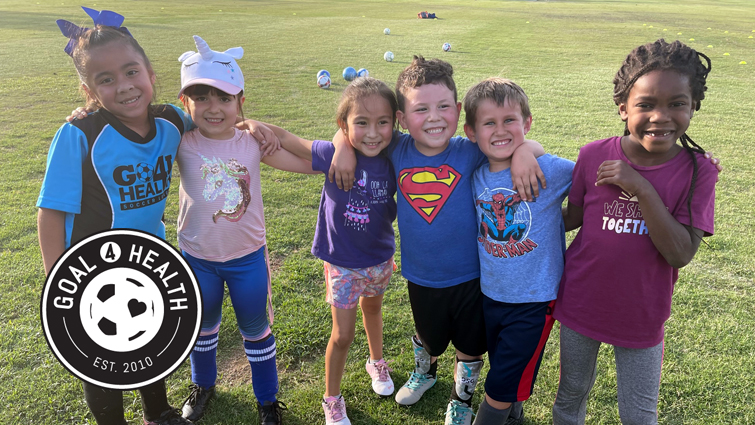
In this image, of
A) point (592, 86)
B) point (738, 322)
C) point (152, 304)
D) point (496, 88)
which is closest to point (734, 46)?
point (592, 86)

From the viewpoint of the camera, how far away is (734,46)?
17.5 metres

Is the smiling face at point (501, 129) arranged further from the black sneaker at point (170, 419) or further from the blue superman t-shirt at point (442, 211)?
the black sneaker at point (170, 419)

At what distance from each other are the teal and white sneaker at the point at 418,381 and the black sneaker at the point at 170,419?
117 centimetres

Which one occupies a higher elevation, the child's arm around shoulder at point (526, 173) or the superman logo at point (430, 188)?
the child's arm around shoulder at point (526, 173)

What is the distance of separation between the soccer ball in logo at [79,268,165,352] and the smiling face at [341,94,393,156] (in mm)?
1137

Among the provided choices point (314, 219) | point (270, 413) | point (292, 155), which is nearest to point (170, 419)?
point (270, 413)

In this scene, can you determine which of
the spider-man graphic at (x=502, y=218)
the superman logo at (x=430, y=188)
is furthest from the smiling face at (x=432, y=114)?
the spider-man graphic at (x=502, y=218)

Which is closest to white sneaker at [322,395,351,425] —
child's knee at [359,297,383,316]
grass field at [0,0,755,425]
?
grass field at [0,0,755,425]

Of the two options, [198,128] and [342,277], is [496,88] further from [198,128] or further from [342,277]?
[198,128]

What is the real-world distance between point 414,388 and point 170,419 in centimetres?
133

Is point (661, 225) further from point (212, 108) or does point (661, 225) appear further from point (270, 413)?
point (270, 413)

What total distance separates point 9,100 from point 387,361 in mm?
10142

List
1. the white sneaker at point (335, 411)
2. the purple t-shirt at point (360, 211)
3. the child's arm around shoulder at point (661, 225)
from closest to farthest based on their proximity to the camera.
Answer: the child's arm around shoulder at point (661, 225) → the purple t-shirt at point (360, 211) → the white sneaker at point (335, 411)

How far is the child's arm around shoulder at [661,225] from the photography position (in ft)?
6.11
